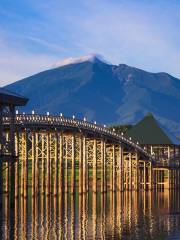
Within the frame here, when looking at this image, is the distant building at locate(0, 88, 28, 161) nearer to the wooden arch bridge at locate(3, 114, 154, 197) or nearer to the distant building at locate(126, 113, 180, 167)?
the wooden arch bridge at locate(3, 114, 154, 197)

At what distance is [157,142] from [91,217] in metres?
46.4

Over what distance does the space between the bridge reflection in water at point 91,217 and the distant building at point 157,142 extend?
69.5 feet

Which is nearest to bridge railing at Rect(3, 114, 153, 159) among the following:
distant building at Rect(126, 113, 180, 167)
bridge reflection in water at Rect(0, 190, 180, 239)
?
distant building at Rect(126, 113, 180, 167)

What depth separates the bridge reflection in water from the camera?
1925 inches

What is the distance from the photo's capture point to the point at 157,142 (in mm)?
104625

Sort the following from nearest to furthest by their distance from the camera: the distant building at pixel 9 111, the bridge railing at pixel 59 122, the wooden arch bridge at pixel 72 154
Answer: the distant building at pixel 9 111
the bridge railing at pixel 59 122
the wooden arch bridge at pixel 72 154

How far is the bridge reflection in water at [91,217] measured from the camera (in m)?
48.9

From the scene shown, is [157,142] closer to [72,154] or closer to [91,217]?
[72,154]

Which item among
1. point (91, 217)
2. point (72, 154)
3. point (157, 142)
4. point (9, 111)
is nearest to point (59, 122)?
point (72, 154)

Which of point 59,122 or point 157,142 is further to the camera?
point 157,142

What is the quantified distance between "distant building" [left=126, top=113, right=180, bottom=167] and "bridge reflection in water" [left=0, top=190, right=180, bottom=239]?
69.5ft

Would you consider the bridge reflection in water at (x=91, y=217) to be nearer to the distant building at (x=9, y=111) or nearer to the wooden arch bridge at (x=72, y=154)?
the wooden arch bridge at (x=72, y=154)

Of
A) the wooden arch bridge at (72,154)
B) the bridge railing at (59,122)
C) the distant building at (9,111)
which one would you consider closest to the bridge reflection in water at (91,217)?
the wooden arch bridge at (72,154)

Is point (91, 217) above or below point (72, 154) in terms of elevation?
below
